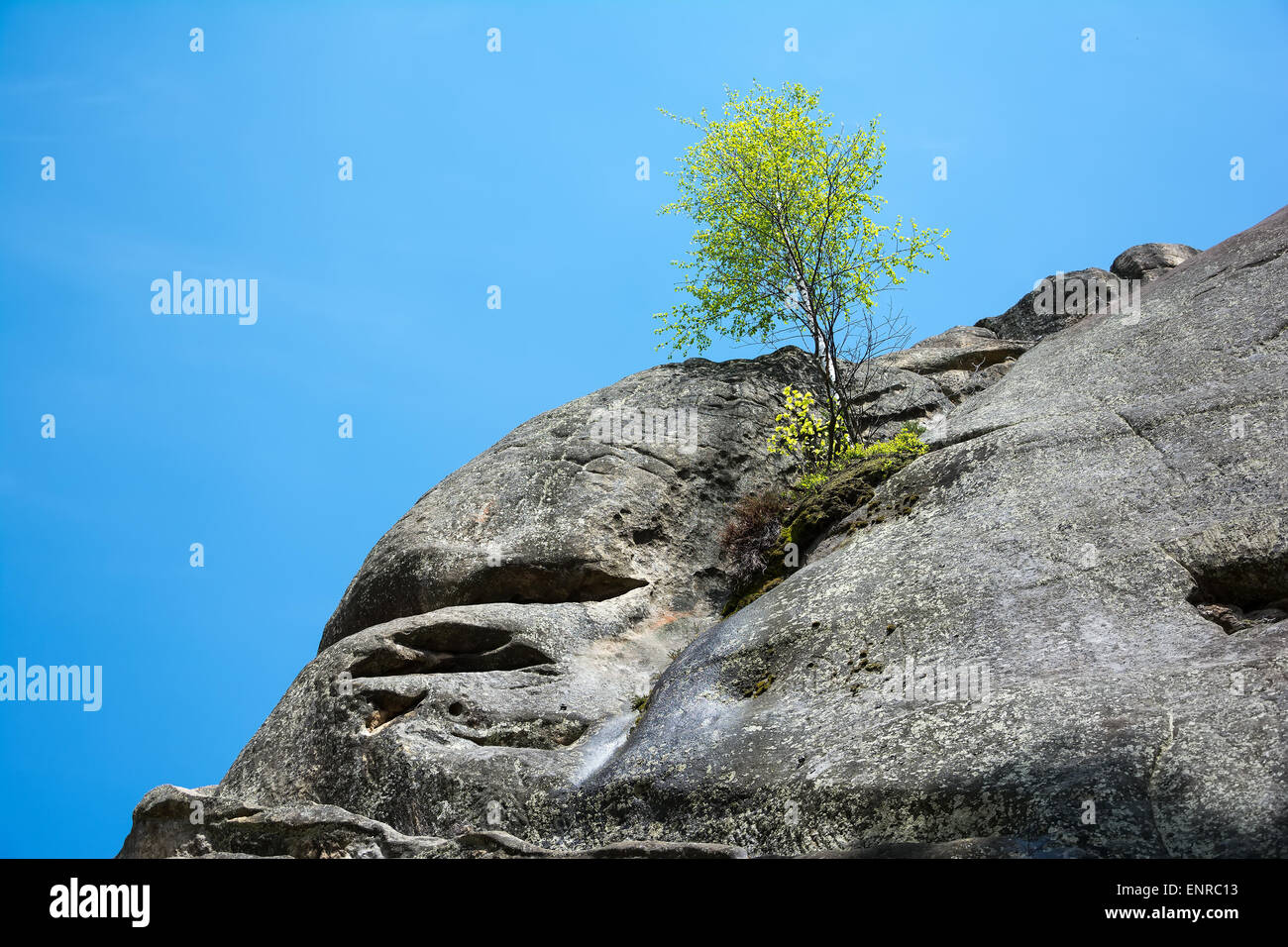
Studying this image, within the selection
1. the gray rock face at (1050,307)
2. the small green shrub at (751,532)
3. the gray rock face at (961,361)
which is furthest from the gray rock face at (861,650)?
the gray rock face at (1050,307)

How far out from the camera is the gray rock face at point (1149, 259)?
997 inches

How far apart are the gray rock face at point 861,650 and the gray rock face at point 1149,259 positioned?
5.83 meters

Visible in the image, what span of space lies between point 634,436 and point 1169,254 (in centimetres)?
1456

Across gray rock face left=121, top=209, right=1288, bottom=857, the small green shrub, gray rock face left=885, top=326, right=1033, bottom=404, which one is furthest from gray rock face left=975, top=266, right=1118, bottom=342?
the small green shrub

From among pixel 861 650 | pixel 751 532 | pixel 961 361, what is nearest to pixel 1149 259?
pixel 961 361

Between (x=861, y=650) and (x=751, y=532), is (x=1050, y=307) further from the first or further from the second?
(x=861, y=650)

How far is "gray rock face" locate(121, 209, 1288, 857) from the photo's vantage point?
30.5 ft

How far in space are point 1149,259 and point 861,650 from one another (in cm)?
1788

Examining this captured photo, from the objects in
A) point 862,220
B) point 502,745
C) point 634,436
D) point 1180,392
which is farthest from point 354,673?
point 862,220

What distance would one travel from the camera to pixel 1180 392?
1520 centimetres

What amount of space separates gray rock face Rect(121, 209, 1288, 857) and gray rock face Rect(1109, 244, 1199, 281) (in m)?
5.83

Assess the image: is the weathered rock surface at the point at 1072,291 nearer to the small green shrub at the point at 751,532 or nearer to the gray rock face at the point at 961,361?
the gray rock face at the point at 961,361

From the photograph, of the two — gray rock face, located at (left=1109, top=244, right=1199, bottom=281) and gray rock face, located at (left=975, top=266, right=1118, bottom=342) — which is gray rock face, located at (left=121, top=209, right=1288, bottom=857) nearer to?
gray rock face, located at (left=975, top=266, right=1118, bottom=342)
